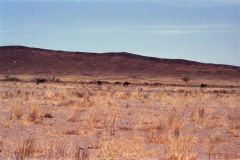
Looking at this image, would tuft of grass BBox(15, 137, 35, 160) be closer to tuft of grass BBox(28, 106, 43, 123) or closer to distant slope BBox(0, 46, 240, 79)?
tuft of grass BBox(28, 106, 43, 123)

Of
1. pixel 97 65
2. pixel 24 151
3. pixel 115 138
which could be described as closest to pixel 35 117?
pixel 115 138

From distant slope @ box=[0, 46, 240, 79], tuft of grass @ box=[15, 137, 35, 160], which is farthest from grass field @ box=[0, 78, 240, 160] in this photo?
distant slope @ box=[0, 46, 240, 79]

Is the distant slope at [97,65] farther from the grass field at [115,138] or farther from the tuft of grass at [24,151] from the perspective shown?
the tuft of grass at [24,151]

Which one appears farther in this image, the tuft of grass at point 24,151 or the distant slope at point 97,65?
the distant slope at point 97,65

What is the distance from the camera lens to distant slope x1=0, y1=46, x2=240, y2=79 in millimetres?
119438

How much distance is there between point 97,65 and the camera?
12744 centimetres

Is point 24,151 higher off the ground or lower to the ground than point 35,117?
lower

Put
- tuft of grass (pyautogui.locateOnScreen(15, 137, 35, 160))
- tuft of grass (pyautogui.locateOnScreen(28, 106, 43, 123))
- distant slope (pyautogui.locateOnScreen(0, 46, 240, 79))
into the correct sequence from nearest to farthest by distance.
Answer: tuft of grass (pyautogui.locateOnScreen(15, 137, 35, 160)) → tuft of grass (pyautogui.locateOnScreen(28, 106, 43, 123)) → distant slope (pyautogui.locateOnScreen(0, 46, 240, 79))

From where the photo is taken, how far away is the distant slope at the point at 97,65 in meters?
119

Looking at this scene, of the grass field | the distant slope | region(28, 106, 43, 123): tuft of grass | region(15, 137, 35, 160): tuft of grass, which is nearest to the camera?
region(15, 137, 35, 160): tuft of grass

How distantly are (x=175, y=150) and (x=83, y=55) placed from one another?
423 feet

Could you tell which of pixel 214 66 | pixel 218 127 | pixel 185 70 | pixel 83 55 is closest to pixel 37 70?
pixel 83 55

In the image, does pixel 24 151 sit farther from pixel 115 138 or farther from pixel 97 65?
pixel 97 65

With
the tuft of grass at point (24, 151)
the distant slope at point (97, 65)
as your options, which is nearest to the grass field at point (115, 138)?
the tuft of grass at point (24, 151)
